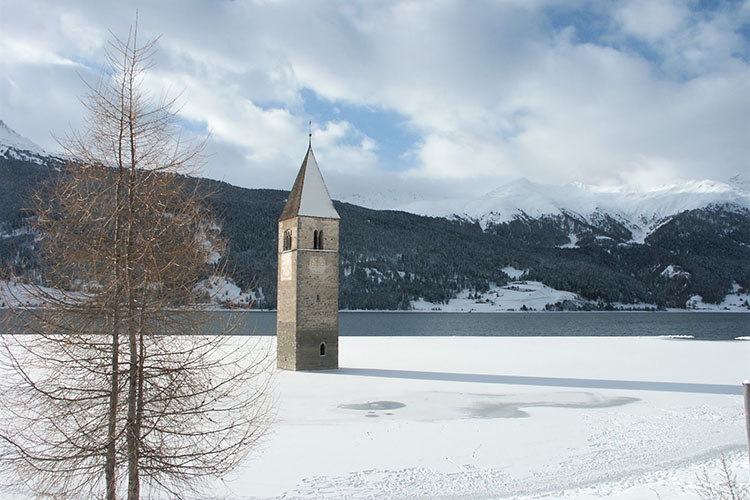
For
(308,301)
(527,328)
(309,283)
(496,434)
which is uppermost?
(309,283)

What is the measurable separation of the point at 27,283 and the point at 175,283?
181 cm

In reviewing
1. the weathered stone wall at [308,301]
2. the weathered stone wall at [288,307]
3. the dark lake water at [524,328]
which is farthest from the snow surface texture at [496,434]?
the dark lake water at [524,328]

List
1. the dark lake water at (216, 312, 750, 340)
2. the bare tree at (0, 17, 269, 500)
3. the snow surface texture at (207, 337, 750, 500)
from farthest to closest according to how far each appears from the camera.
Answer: the dark lake water at (216, 312, 750, 340) < the snow surface texture at (207, 337, 750, 500) < the bare tree at (0, 17, 269, 500)

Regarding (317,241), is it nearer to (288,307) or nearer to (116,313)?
(288,307)

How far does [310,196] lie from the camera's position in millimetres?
33375

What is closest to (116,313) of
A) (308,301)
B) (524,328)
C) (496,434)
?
(496,434)

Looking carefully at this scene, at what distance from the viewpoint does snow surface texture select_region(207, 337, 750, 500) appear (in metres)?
13.1

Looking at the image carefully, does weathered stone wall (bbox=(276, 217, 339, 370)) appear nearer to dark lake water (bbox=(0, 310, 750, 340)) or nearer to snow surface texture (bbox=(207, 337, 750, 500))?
snow surface texture (bbox=(207, 337, 750, 500))

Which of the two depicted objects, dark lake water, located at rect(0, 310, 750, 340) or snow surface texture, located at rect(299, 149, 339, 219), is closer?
snow surface texture, located at rect(299, 149, 339, 219)

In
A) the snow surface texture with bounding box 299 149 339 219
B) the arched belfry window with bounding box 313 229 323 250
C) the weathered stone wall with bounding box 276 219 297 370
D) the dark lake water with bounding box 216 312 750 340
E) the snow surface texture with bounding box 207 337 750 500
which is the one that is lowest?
the dark lake water with bounding box 216 312 750 340

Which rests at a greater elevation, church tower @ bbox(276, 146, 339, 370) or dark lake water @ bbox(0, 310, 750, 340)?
church tower @ bbox(276, 146, 339, 370)

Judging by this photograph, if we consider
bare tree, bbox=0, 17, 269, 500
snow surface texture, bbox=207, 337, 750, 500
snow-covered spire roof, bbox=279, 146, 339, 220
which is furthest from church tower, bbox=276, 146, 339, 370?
bare tree, bbox=0, 17, 269, 500

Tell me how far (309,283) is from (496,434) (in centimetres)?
1643

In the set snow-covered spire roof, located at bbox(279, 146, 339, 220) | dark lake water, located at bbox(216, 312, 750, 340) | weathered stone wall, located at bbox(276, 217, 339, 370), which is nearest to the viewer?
weathered stone wall, located at bbox(276, 217, 339, 370)
